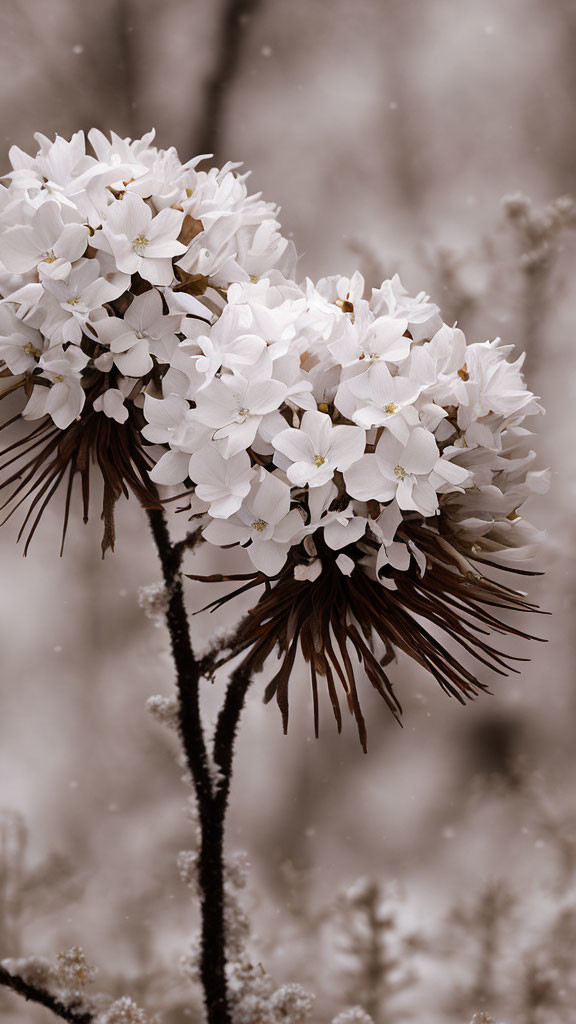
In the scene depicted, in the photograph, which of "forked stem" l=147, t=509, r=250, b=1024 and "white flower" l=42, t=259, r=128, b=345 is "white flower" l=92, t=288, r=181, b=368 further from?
"forked stem" l=147, t=509, r=250, b=1024

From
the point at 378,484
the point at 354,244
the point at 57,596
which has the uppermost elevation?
the point at 354,244

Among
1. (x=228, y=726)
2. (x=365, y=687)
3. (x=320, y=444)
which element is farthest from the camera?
(x=365, y=687)

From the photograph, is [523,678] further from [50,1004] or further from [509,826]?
[50,1004]

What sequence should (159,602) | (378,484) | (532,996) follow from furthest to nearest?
(532,996) → (159,602) → (378,484)

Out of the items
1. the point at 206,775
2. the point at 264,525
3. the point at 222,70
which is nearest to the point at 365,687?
the point at 206,775

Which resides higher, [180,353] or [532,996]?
[180,353]

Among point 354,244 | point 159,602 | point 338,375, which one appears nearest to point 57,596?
point 159,602

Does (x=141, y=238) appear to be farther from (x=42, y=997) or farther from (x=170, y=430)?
(x=42, y=997)
